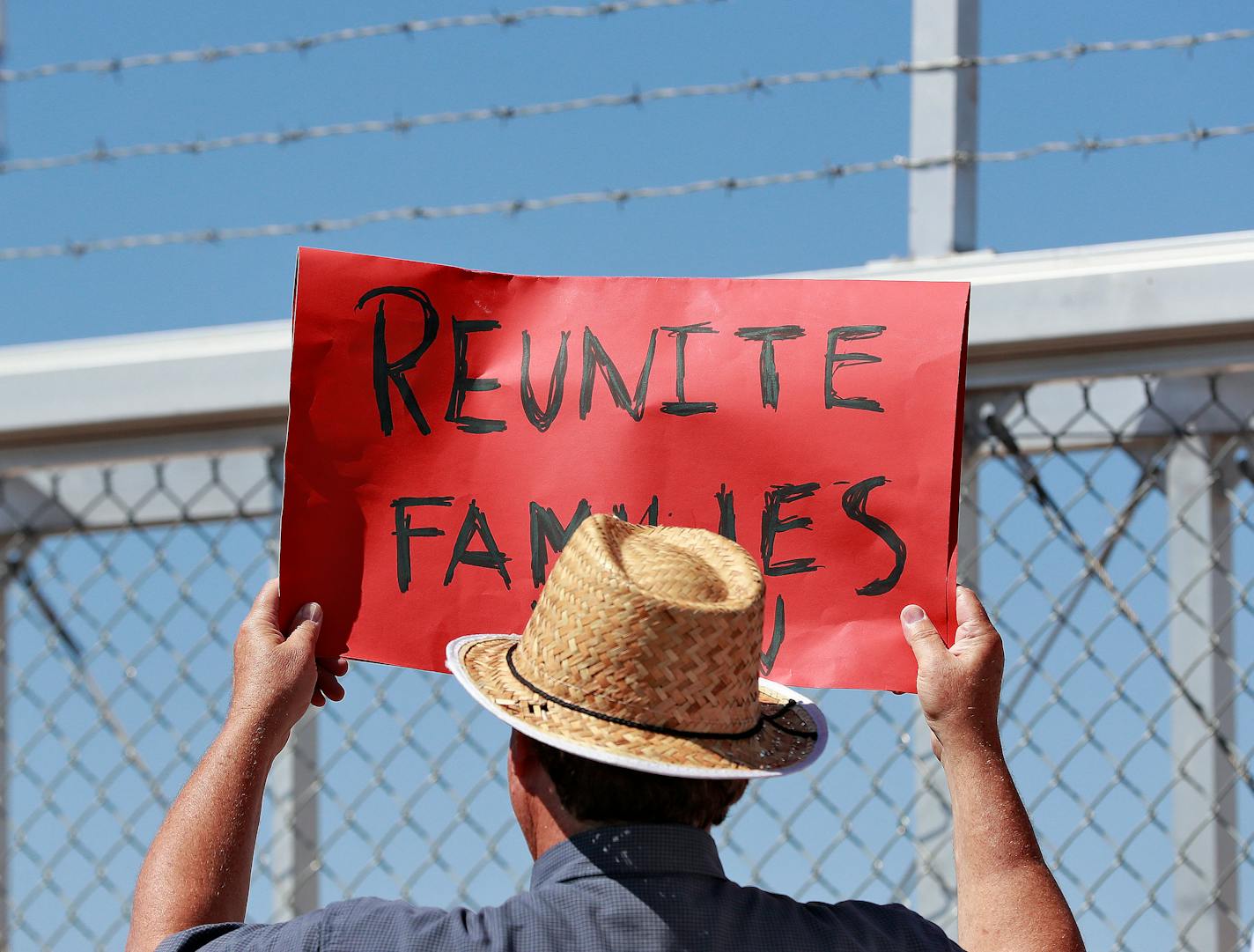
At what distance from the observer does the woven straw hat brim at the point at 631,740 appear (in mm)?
1199

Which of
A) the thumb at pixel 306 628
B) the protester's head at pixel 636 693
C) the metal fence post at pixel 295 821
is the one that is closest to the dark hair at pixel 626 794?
the protester's head at pixel 636 693

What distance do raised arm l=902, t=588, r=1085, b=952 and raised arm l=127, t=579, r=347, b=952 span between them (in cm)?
62

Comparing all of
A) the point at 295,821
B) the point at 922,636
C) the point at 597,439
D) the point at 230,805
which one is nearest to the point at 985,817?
the point at 922,636

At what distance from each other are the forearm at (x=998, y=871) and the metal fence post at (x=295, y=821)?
124 cm

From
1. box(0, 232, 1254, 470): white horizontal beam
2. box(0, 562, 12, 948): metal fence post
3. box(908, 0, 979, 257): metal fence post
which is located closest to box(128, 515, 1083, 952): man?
box(0, 232, 1254, 470): white horizontal beam

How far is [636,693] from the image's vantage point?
4.06ft

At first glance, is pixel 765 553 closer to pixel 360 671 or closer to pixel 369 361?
pixel 369 361

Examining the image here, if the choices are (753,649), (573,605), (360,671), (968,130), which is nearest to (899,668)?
(753,649)

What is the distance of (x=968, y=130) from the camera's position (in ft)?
7.00

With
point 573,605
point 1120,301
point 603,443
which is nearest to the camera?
point 573,605

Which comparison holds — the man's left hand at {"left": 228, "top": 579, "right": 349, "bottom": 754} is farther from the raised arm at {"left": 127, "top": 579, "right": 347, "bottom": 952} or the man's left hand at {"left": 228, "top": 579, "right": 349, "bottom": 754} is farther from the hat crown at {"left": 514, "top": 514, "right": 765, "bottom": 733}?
the hat crown at {"left": 514, "top": 514, "right": 765, "bottom": 733}

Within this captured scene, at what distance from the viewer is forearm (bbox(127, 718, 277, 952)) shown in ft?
4.39

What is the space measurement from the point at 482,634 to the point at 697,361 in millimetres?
384

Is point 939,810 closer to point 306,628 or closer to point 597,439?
point 597,439
